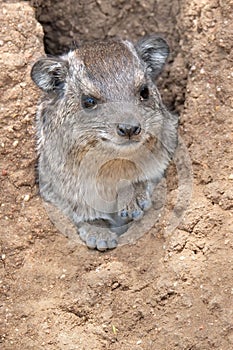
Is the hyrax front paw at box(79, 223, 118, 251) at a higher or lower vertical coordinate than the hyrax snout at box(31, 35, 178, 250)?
lower

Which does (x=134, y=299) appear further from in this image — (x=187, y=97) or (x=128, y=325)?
(x=187, y=97)

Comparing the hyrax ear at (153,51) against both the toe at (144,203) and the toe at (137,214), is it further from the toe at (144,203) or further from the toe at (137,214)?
the toe at (137,214)

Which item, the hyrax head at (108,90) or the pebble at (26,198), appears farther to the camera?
the pebble at (26,198)

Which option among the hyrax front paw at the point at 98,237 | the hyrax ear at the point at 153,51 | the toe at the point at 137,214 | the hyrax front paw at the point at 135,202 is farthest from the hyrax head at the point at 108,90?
the hyrax front paw at the point at 98,237

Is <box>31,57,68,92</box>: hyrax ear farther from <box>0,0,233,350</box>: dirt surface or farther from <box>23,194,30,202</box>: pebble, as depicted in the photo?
<box>23,194,30,202</box>: pebble

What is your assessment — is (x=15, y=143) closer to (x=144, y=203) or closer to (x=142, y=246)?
(x=144, y=203)

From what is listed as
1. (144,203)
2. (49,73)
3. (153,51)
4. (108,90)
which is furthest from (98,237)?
(153,51)

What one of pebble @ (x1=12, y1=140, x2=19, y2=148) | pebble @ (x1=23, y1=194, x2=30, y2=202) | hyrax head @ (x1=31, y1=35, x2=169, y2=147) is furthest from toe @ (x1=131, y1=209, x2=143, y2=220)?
pebble @ (x1=12, y1=140, x2=19, y2=148)

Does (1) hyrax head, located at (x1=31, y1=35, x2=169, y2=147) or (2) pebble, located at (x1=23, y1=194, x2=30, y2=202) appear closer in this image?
(1) hyrax head, located at (x1=31, y1=35, x2=169, y2=147)
